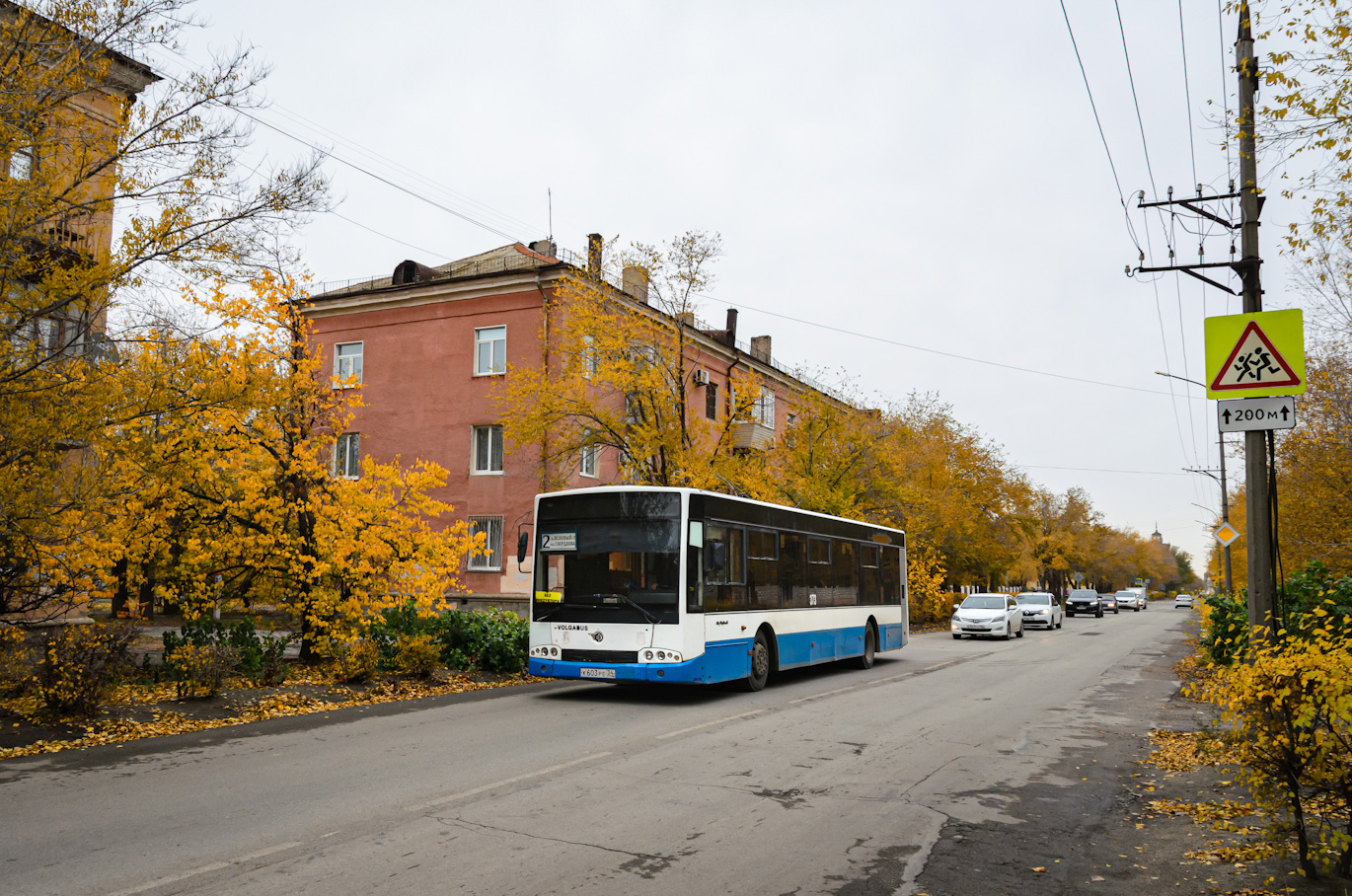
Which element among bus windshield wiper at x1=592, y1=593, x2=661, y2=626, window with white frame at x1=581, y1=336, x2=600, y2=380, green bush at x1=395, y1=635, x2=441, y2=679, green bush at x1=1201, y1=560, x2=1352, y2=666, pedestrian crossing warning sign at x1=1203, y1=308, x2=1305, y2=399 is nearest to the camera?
pedestrian crossing warning sign at x1=1203, y1=308, x2=1305, y2=399

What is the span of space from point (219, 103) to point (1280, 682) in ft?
38.4

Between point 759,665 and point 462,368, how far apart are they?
20397mm

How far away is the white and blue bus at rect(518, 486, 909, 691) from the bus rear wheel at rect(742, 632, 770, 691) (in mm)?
17

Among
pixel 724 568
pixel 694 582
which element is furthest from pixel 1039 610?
pixel 694 582

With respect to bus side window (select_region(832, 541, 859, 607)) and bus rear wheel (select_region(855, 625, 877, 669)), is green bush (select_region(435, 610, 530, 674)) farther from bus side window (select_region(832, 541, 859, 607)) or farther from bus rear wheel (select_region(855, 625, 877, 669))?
bus rear wheel (select_region(855, 625, 877, 669))

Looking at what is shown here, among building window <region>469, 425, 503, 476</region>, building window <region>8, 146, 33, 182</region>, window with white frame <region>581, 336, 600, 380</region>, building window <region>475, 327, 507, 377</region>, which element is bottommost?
building window <region>469, 425, 503, 476</region>

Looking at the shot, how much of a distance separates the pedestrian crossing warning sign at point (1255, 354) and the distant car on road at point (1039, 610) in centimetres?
3501

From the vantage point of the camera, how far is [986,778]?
856 cm

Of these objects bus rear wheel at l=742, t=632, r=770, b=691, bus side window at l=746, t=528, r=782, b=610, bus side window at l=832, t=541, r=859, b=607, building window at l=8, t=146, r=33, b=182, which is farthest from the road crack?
bus side window at l=832, t=541, r=859, b=607

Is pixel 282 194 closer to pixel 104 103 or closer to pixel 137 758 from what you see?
pixel 104 103

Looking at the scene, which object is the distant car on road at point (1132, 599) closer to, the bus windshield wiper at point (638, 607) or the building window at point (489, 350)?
the building window at point (489, 350)

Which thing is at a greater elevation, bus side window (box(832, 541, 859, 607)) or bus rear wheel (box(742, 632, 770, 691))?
bus side window (box(832, 541, 859, 607))

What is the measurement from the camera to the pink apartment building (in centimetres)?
3061

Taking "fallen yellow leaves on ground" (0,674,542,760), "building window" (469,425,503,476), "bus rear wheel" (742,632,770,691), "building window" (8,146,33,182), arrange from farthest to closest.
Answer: "building window" (469,425,503,476) < "bus rear wheel" (742,632,770,691) < "building window" (8,146,33,182) < "fallen yellow leaves on ground" (0,674,542,760)
